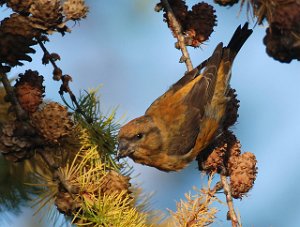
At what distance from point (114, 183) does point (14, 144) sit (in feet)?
1.13

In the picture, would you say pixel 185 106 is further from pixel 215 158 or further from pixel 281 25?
pixel 281 25

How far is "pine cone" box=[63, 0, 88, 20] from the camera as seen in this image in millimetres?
1885

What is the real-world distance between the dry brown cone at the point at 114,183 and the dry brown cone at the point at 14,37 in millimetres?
463

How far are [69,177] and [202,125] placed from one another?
134 centimetres

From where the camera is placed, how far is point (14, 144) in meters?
1.81

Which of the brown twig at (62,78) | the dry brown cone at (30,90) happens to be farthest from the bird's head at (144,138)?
the dry brown cone at (30,90)

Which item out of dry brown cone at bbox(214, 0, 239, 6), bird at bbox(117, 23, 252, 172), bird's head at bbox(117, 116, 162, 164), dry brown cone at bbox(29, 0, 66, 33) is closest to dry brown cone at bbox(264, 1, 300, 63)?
dry brown cone at bbox(214, 0, 239, 6)

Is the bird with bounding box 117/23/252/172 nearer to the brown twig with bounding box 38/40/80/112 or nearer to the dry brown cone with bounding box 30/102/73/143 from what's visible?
the brown twig with bounding box 38/40/80/112

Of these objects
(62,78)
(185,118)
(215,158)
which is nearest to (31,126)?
(62,78)

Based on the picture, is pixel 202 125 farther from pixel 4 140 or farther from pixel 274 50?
pixel 274 50

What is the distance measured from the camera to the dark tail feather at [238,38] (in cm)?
330

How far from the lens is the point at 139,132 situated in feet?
10.2

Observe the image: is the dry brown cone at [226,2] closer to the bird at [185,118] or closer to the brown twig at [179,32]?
the brown twig at [179,32]

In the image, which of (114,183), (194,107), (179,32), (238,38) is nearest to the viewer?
(114,183)
